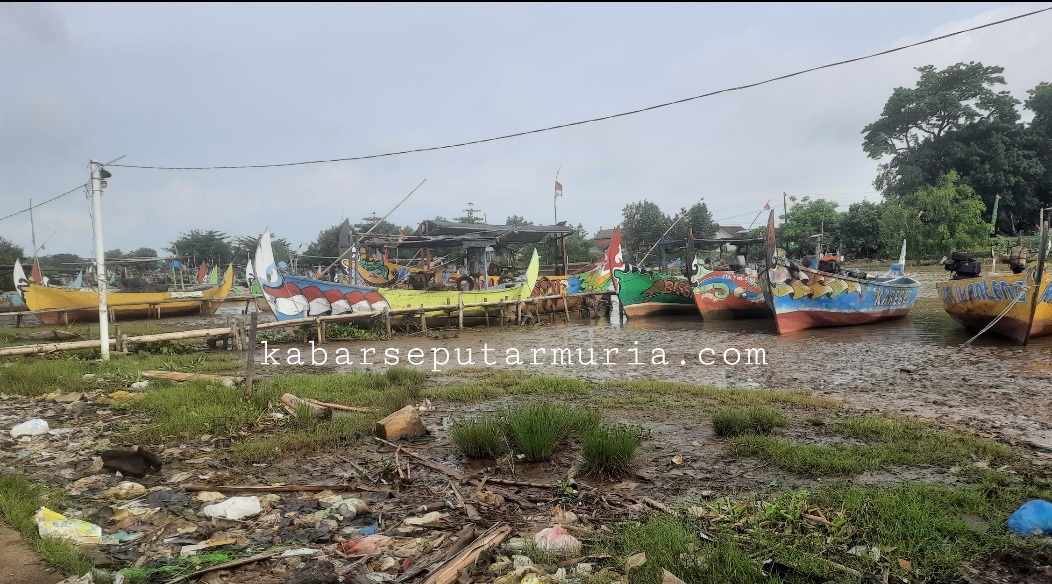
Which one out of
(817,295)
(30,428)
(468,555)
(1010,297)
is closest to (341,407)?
(30,428)

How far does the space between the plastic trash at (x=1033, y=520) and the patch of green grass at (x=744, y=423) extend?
92.3 inches

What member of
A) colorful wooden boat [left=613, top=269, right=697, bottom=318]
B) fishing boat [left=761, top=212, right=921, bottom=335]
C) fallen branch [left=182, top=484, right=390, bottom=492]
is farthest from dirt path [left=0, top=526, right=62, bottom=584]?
colorful wooden boat [left=613, top=269, right=697, bottom=318]

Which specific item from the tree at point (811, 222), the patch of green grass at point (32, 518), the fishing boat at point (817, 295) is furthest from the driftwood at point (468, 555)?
the tree at point (811, 222)

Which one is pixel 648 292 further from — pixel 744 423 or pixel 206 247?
pixel 206 247

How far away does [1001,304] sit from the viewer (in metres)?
12.4

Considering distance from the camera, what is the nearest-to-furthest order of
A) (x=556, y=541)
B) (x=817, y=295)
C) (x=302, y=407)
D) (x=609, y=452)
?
1. (x=556, y=541)
2. (x=609, y=452)
3. (x=302, y=407)
4. (x=817, y=295)

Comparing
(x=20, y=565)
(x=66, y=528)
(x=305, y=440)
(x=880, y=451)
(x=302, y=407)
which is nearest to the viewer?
(x=20, y=565)

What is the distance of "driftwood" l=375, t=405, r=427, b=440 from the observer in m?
5.62

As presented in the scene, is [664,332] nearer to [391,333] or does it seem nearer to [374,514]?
[391,333]

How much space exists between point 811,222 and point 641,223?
1234 cm

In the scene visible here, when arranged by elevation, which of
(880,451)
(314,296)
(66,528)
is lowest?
(880,451)

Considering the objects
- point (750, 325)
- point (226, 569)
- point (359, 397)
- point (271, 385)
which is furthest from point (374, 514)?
point (750, 325)

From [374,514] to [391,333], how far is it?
520 inches

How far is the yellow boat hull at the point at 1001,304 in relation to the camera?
11.8m
